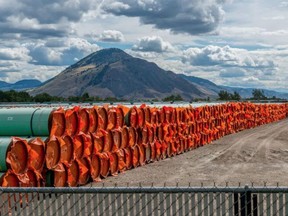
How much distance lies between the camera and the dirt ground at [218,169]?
58.1ft

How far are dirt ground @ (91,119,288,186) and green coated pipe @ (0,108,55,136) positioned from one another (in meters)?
3.39

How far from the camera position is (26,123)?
15.6m

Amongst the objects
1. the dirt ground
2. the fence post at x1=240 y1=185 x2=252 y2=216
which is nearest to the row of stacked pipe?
the dirt ground

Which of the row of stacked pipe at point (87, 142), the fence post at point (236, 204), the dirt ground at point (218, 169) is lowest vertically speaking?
the dirt ground at point (218, 169)

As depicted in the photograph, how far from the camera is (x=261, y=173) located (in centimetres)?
1934

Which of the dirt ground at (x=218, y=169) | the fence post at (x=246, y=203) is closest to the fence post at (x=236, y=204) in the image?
the fence post at (x=246, y=203)

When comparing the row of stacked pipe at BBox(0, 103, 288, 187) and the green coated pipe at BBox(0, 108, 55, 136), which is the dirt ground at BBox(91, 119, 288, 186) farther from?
the green coated pipe at BBox(0, 108, 55, 136)

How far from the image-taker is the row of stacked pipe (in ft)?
46.1

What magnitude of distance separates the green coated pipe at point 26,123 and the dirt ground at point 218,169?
11.1 feet

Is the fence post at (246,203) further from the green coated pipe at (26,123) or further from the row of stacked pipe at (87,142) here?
the green coated pipe at (26,123)

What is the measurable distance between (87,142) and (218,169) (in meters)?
6.35

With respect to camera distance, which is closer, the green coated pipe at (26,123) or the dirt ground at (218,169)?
the green coated pipe at (26,123)

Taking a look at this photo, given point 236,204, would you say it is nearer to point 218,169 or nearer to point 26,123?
point 26,123

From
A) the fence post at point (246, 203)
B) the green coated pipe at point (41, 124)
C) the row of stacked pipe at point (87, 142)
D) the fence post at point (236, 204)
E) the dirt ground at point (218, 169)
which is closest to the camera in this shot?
the fence post at point (246, 203)
